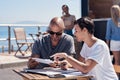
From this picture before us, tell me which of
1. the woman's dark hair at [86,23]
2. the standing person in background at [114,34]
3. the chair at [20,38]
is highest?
the woman's dark hair at [86,23]

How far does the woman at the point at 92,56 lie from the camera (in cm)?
366

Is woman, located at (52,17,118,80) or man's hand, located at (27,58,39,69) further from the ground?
woman, located at (52,17,118,80)

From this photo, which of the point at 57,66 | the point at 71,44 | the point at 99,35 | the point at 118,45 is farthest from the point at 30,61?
the point at 99,35

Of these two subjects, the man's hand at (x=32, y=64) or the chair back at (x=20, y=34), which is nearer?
the man's hand at (x=32, y=64)

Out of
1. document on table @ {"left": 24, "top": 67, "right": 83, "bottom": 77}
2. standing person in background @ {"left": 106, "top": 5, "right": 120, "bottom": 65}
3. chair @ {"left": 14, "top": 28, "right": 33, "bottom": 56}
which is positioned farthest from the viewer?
chair @ {"left": 14, "top": 28, "right": 33, "bottom": 56}

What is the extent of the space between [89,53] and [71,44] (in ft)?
2.49

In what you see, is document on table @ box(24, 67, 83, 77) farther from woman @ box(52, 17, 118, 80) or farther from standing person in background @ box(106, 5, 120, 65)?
standing person in background @ box(106, 5, 120, 65)

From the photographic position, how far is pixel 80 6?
10.6 m

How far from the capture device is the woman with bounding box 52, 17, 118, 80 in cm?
366

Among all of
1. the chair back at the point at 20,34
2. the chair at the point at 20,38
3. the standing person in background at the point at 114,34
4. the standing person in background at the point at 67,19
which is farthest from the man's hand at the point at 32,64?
the chair back at the point at 20,34

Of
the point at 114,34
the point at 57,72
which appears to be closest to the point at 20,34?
the point at 114,34

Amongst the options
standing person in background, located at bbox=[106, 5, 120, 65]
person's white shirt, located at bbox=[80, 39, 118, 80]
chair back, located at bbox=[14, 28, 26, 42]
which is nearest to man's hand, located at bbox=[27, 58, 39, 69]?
person's white shirt, located at bbox=[80, 39, 118, 80]

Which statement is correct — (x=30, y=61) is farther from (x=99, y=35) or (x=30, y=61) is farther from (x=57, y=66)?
(x=99, y=35)

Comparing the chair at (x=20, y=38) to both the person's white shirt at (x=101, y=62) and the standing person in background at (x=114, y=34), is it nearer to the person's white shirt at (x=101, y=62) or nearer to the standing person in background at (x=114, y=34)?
the standing person in background at (x=114, y=34)
